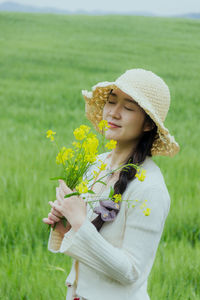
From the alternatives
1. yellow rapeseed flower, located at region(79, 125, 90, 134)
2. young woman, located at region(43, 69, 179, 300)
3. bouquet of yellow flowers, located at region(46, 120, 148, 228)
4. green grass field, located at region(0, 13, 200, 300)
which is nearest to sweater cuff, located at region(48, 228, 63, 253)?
young woman, located at region(43, 69, 179, 300)

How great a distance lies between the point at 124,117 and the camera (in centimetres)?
149

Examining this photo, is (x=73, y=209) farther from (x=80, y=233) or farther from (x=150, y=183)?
(x=150, y=183)

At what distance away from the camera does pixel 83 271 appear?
148 centimetres

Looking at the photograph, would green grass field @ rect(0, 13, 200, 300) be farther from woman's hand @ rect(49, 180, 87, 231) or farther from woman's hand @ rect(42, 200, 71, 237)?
woman's hand @ rect(49, 180, 87, 231)

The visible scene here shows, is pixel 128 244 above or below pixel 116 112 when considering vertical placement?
below

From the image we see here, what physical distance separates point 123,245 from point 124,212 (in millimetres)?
107

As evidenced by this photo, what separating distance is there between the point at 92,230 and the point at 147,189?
0.72 ft

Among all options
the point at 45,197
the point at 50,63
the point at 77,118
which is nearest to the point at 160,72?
the point at 50,63

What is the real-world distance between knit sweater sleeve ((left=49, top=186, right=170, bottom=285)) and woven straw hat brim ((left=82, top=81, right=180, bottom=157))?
0.22 metres

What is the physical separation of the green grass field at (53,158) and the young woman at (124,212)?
74cm

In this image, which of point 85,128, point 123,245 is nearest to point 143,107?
point 85,128

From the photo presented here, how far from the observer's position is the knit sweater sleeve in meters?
1.30

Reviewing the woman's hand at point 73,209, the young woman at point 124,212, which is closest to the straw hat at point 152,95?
the young woman at point 124,212

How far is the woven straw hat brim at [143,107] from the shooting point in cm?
143
